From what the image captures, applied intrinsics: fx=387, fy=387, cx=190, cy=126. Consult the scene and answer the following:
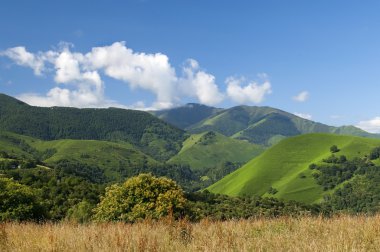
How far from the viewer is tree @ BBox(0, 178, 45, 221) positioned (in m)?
29.6

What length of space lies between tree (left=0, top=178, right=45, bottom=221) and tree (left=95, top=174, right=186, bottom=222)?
664 cm

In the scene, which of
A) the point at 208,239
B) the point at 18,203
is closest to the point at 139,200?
the point at 18,203

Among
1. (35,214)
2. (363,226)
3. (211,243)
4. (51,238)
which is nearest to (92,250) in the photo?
(51,238)

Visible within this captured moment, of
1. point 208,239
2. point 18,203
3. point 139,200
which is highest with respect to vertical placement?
point 208,239

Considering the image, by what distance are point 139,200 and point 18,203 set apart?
1087 cm

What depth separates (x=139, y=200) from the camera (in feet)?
85.7

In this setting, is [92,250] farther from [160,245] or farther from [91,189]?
[91,189]

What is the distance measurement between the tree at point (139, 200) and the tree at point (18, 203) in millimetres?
6644

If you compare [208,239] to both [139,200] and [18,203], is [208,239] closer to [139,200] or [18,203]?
[139,200]

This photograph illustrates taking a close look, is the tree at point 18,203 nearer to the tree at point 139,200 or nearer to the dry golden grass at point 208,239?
the tree at point 139,200

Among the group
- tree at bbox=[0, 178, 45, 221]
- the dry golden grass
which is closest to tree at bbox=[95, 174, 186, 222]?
tree at bbox=[0, 178, 45, 221]

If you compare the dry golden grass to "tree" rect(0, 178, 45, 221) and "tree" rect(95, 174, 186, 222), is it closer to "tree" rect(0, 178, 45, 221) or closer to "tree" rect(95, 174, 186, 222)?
"tree" rect(95, 174, 186, 222)

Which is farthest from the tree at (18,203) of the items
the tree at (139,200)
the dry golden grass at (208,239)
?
the dry golden grass at (208,239)

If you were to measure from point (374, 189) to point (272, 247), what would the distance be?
215197 mm
